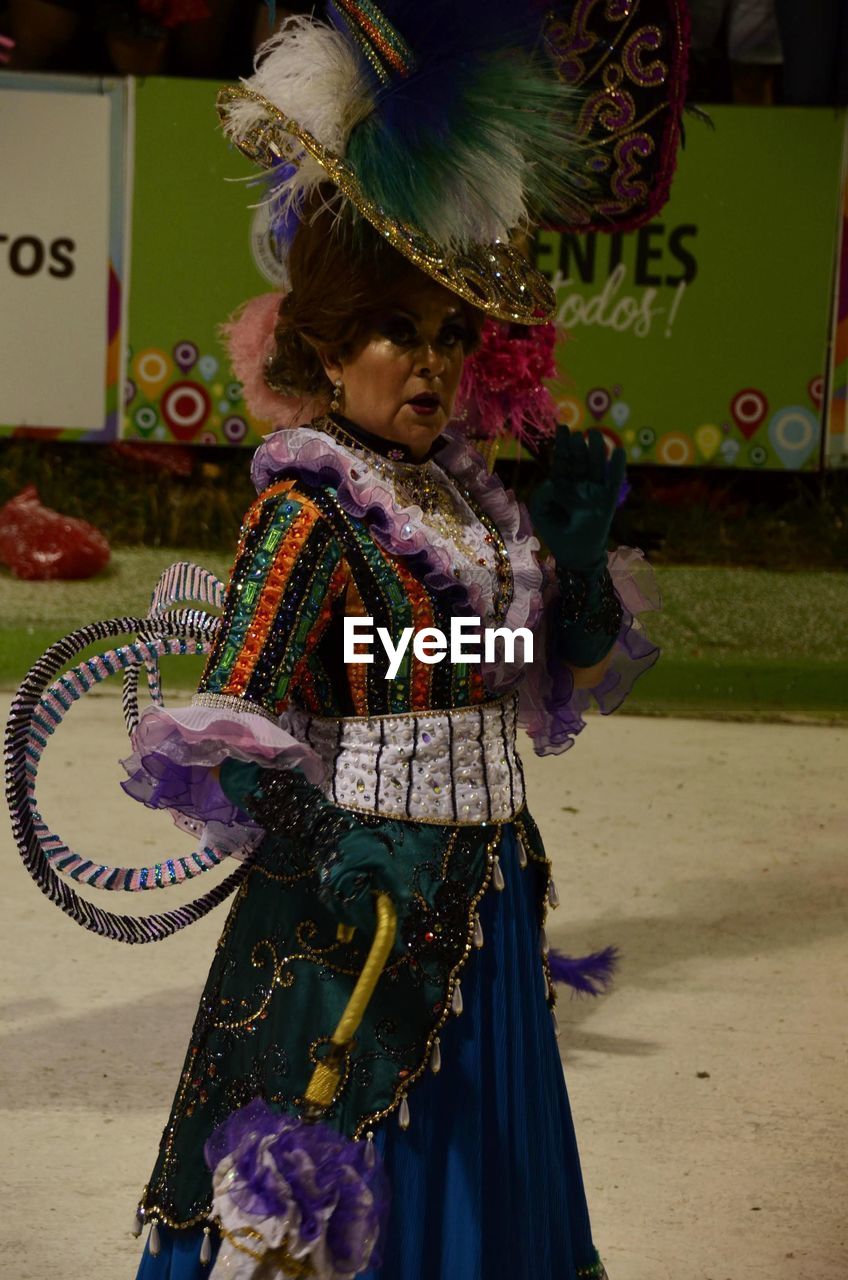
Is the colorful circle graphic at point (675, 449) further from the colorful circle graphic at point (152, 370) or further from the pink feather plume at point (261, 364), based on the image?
the pink feather plume at point (261, 364)

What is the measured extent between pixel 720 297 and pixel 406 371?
4.62m

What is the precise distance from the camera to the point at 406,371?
5.84ft

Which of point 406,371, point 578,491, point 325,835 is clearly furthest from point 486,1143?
point 406,371

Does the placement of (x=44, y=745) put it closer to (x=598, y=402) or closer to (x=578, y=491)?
(x=578, y=491)

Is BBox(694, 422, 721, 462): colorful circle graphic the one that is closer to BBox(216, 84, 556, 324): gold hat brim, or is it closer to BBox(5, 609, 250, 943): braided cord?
BBox(5, 609, 250, 943): braided cord

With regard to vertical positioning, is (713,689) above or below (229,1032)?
below

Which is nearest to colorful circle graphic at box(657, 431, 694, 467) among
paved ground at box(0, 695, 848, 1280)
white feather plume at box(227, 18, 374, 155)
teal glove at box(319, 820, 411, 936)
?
paved ground at box(0, 695, 848, 1280)

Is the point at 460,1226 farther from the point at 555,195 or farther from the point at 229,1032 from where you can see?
the point at 555,195

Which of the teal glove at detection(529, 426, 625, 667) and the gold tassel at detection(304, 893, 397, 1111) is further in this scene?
the teal glove at detection(529, 426, 625, 667)

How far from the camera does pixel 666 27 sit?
2.33 m

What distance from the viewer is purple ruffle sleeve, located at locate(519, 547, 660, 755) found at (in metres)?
1.97

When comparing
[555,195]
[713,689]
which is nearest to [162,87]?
[713,689]

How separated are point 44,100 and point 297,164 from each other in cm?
470

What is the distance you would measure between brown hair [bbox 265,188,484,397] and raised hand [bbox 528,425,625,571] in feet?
0.63
